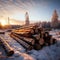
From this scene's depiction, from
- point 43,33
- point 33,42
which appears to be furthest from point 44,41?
point 33,42

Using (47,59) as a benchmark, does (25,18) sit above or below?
above

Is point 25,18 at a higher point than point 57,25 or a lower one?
higher

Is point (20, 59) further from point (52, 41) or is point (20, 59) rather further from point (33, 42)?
point (52, 41)

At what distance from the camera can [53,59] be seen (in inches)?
226

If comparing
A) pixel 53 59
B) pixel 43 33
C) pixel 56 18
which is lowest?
pixel 53 59

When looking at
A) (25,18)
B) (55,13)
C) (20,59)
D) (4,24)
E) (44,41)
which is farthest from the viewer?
(4,24)

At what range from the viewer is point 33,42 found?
7406mm

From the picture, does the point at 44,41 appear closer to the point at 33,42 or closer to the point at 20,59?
the point at 33,42

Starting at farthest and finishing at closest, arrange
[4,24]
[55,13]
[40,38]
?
[4,24], [55,13], [40,38]

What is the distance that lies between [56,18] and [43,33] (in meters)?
39.1

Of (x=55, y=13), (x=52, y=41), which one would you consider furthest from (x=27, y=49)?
(x=55, y=13)

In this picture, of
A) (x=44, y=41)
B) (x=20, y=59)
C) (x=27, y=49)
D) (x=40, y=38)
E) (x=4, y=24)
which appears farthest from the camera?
(x=4, y=24)

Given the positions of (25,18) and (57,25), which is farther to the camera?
(25,18)

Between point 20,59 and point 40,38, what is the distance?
304 cm
